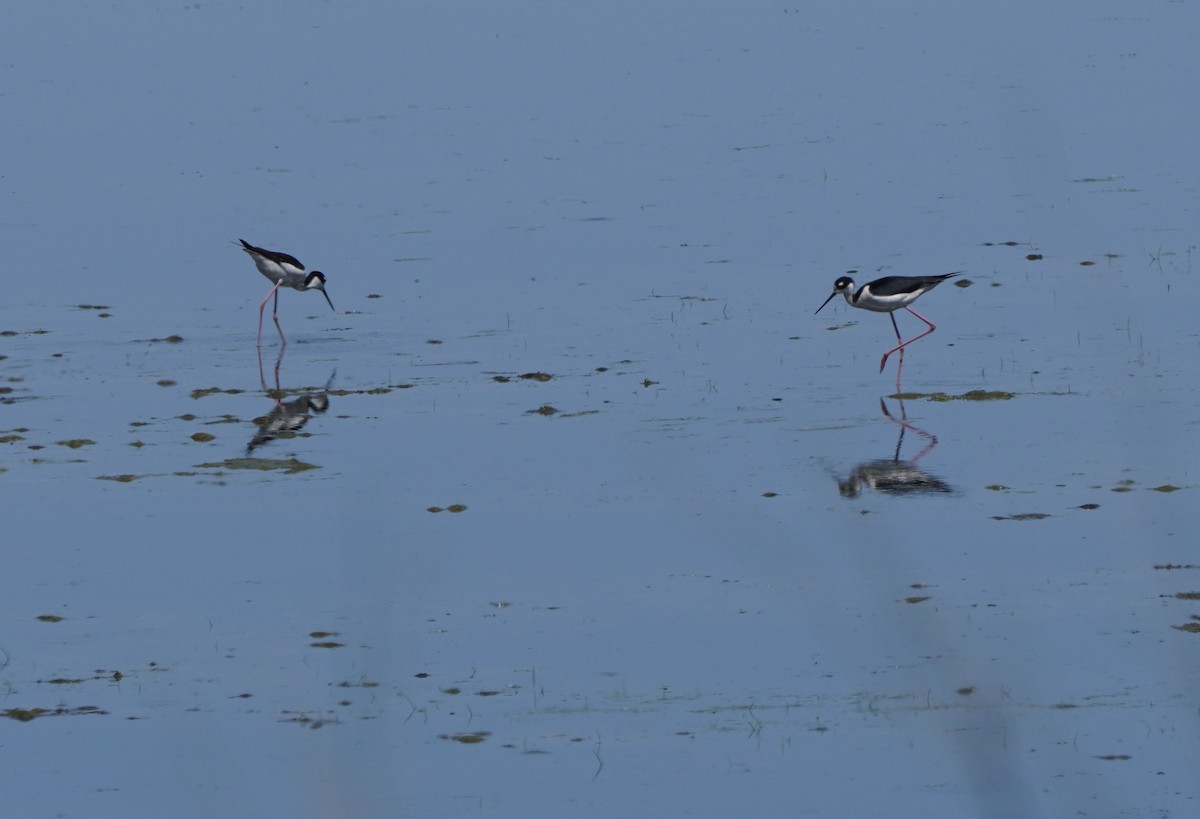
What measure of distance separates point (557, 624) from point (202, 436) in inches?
193

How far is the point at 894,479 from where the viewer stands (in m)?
13.2

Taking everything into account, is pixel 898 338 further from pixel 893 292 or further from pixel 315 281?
pixel 315 281

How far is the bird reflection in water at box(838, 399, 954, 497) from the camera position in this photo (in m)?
12.9

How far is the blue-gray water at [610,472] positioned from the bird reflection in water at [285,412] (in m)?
0.12

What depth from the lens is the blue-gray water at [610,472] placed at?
29.3ft

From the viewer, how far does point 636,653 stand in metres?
10.2

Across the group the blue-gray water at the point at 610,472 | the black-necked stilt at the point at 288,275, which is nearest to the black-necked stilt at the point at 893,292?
the blue-gray water at the point at 610,472

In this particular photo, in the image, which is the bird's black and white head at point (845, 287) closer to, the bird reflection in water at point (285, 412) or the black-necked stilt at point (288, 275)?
the bird reflection in water at point (285, 412)

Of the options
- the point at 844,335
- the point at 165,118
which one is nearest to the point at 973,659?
the point at 844,335

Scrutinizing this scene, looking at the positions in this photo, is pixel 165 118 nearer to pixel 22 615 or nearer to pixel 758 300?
pixel 758 300

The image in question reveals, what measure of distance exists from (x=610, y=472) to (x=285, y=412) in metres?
2.97

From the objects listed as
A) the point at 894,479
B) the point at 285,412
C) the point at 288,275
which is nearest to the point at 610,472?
the point at 894,479

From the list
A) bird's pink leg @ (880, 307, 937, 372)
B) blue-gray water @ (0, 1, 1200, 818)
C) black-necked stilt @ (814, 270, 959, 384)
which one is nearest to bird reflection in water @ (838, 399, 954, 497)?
blue-gray water @ (0, 1, 1200, 818)

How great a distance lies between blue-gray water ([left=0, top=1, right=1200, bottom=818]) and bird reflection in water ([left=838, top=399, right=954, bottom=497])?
80 mm
